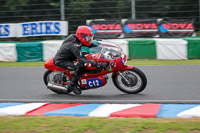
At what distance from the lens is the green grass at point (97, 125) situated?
4.48 metres

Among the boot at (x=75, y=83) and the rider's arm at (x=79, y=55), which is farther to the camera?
the boot at (x=75, y=83)

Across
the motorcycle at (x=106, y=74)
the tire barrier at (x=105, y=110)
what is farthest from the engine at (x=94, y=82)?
the tire barrier at (x=105, y=110)

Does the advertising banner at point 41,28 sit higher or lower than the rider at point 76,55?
higher

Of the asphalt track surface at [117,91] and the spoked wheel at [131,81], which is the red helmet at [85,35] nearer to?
the spoked wheel at [131,81]

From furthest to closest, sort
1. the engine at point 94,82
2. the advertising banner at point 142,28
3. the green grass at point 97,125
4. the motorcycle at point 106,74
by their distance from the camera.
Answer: the advertising banner at point 142,28 → the engine at point 94,82 → the motorcycle at point 106,74 → the green grass at point 97,125

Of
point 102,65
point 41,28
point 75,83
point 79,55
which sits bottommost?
point 75,83

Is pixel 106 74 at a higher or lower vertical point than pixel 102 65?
lower

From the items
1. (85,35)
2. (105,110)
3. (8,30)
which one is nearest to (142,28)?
(8,30)

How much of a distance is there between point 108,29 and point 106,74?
8448 millimetres

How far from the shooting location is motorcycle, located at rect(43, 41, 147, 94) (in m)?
6.79

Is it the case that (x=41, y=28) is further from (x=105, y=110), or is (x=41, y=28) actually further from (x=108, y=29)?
(x=105, y=110)

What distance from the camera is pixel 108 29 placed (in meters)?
15.3

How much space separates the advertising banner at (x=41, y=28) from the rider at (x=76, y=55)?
8387mm

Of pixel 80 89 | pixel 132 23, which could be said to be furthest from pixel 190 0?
pixel 80 89
